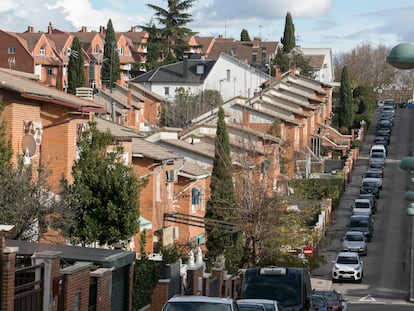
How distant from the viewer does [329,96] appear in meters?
113

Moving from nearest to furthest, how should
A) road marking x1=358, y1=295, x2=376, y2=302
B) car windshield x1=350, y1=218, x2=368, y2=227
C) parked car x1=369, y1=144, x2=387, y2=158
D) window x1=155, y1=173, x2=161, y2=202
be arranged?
1. road marking x1=358, y1=295, x2=376, y2=302
2. window x1=155, y1=173, x2=161, y2=202
3. car windshield x1=350, y1=218, x2=368, y2=227
4. parked car x1=369, y1=144, x2=387, y2=158

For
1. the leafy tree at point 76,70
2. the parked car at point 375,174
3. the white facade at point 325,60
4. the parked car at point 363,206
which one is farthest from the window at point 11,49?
the parked car at point 363,206

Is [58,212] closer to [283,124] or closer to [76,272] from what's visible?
[76,272]

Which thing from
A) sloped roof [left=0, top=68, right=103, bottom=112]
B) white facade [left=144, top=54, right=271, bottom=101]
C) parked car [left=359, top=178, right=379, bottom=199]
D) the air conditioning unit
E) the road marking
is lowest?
the road marking

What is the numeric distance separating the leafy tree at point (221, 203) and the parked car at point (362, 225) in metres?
14.9

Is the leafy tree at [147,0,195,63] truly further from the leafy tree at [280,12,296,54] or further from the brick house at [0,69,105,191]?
the brick house at [0,69,105,191]

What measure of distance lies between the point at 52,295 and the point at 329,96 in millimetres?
96309

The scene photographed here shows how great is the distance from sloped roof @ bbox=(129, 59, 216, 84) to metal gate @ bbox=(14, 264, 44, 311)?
89901mm

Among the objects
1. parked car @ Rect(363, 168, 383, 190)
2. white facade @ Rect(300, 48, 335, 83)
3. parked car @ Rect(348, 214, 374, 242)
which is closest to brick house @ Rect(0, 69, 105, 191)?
parked car @ Rect(348, 214, 374, 242)

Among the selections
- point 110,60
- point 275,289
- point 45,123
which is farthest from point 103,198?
point 110,60

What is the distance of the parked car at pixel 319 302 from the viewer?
3067 cm

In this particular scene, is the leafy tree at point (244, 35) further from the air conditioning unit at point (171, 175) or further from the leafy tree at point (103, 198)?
the leafy tree at point (103, 198)

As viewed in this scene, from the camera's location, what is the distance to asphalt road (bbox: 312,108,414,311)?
45312mm

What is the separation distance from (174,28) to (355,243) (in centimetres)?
5638
